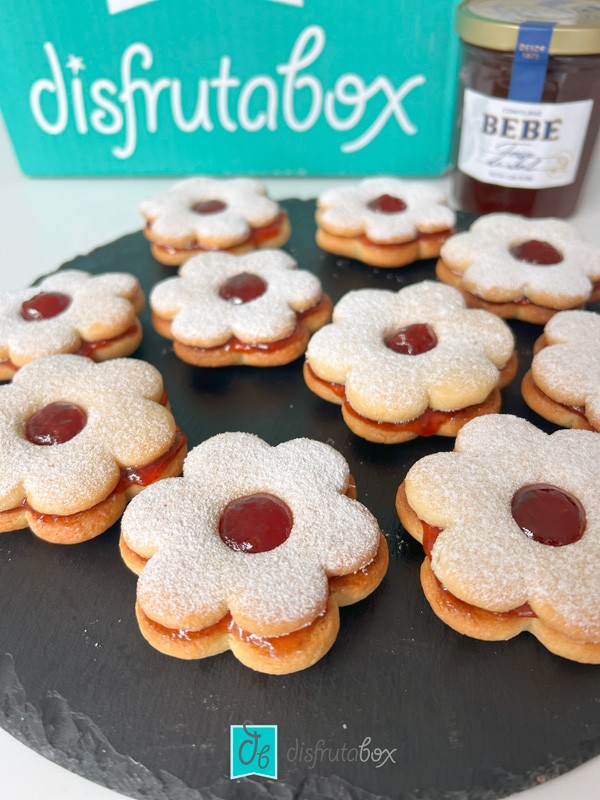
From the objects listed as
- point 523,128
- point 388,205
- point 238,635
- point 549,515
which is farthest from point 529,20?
point 238,635

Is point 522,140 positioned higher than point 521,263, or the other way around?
point 522,140

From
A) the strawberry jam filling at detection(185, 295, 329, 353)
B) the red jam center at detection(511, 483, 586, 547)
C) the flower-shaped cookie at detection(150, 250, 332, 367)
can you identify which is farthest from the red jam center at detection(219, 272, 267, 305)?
the red jam center at detection(511, 483, 586, 547)

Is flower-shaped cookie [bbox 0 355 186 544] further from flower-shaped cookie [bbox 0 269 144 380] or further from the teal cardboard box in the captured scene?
Answer: the teal cardboard box

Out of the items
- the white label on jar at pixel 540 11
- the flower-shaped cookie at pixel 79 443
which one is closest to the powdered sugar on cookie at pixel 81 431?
the flower-shaped cookie at pixel 79 443

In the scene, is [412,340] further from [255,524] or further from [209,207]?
[209,207]

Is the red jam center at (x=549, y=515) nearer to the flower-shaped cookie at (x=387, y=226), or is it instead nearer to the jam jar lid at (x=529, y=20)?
the flower-shaped cookie at (x=387, y=226)

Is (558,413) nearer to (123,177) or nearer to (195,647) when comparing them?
(195,647)
